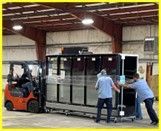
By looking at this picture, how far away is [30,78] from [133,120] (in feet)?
14.1

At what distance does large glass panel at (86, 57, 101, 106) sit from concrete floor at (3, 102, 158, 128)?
661 millimetres

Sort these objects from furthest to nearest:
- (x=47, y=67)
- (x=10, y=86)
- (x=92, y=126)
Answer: (x=10, y=86) → (x=47, y=67) → (x=92, y=126)

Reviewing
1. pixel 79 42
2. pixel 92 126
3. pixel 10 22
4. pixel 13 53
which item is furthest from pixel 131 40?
pixel 92 126

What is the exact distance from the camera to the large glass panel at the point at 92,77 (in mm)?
13281

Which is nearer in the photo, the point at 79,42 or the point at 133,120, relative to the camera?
the point at 133,120

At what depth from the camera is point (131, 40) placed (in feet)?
81.9

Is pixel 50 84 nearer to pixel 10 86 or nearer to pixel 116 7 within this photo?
pixel 10 86

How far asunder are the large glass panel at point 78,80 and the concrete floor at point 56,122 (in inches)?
25.9

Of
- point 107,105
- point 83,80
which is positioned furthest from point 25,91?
point 107,105

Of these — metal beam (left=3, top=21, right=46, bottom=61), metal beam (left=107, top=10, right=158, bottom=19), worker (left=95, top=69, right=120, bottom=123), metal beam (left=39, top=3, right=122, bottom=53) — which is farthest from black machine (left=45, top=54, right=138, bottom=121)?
metal beam (left=3, top=21, right=46, bottom=61)

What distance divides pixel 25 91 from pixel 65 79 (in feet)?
6.36

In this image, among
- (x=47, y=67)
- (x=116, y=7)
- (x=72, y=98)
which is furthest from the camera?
(x=116, y=7)

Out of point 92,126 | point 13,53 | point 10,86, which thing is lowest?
point 92,126

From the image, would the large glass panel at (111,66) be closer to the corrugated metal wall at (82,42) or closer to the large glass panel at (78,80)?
the large glass panel at (78,80)
